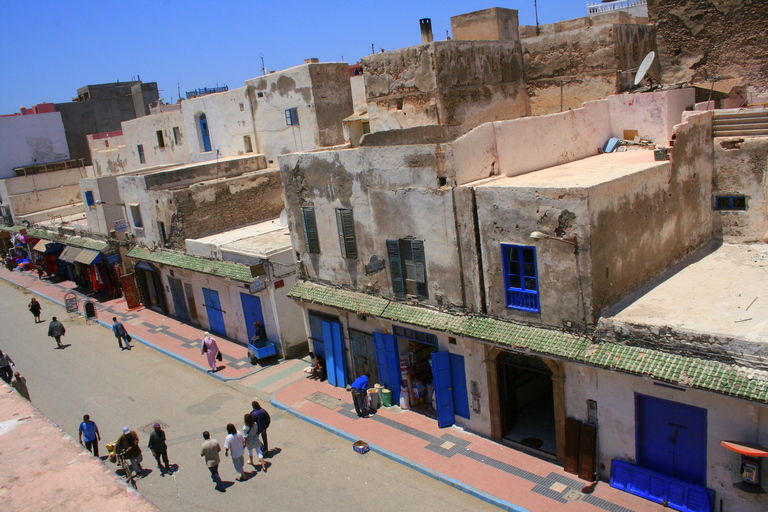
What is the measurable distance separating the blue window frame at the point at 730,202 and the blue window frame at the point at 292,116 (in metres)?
16.5

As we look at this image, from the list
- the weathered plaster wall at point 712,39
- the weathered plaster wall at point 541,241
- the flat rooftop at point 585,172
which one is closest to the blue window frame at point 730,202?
the flat rooftop at point 585,172

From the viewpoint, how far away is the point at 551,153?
1553cm

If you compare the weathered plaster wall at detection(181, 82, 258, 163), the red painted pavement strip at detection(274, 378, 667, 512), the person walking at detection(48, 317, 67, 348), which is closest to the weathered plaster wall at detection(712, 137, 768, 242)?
the red painted pavement strip at detection(274, 378, 667, 512)

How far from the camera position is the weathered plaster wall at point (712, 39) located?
16.3 meters

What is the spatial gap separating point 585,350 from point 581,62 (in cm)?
1124

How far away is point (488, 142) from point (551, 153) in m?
2.54

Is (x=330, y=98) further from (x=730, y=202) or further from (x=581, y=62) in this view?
(x=730, y=202)

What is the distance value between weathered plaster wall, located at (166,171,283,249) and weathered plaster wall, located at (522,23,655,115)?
1205 cm

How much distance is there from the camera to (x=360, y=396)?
51.2ft

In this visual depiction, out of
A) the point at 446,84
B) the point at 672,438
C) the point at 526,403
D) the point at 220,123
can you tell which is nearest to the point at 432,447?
the point at 526,403

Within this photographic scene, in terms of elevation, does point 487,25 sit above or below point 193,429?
above

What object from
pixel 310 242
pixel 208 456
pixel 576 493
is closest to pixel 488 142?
pixel 310 242

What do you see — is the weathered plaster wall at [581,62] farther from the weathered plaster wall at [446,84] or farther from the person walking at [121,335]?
the person walking at [121,335]

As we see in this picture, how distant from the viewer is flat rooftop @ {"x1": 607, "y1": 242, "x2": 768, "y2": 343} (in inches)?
399
